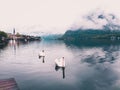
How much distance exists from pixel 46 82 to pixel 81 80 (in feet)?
27.2

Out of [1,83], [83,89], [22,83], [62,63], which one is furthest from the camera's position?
[62,63]

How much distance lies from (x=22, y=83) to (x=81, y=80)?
13470 millimetres

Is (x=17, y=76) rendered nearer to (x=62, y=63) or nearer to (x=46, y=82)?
(x=46, y=82)

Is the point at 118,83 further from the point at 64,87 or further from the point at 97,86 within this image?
the point at 64,87

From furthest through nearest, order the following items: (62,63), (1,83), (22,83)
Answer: (62,63)
(22,83)
(1,83)

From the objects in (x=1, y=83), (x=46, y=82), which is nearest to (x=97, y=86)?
(x=46, y=82)

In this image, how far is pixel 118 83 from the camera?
49594 millimetres

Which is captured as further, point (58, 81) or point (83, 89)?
point (58, 81)

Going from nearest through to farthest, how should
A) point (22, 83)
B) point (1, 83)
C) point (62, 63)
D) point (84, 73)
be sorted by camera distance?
point (1, 83), point (22, 83), point (84, 73), point (62, 63)

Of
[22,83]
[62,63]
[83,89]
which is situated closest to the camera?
[83,89]

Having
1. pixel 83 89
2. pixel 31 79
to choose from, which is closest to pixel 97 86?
pixel 83 89

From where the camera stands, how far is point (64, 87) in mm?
46219

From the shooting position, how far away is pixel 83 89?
4519cm

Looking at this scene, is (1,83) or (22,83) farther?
(22,83)
